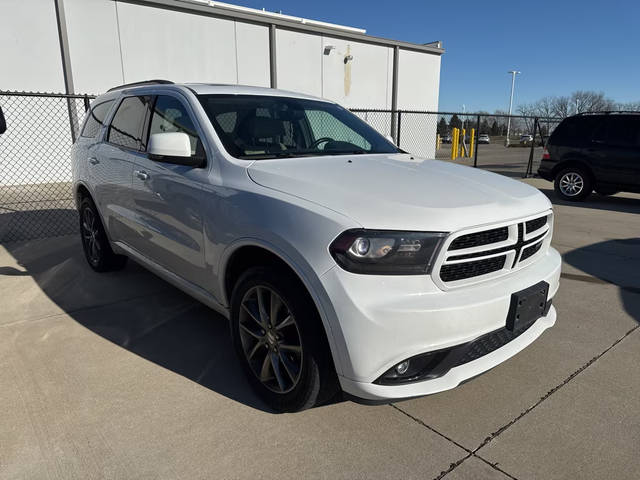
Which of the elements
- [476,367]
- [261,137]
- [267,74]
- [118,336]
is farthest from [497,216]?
[267,74]

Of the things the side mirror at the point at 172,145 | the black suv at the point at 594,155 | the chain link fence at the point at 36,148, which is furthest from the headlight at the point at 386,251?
the chain link fence at the point at 36,148

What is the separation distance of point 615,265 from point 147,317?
16.1 ft

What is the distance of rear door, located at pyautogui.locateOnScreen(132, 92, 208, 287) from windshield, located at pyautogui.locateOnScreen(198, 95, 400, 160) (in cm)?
22

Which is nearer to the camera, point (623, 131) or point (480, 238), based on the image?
point (480, 238)

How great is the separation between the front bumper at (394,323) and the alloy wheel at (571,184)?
29.1 feet

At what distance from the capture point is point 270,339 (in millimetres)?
2512

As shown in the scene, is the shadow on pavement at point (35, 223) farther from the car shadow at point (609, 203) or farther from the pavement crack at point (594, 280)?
the car shadow at point (609, 203)

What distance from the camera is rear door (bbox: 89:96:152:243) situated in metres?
3.77

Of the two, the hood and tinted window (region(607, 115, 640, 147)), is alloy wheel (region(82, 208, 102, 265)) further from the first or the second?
tinted window (region(607, 115, 640, 147))

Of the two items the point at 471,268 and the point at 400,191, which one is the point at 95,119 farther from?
the point at 471,268

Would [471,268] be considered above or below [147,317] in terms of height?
above

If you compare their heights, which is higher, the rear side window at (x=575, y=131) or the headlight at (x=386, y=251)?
the rear side window at (x=575, y=131)

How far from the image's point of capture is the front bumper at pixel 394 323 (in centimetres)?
197

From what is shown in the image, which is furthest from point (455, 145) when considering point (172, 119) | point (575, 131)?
point (172, 119)
